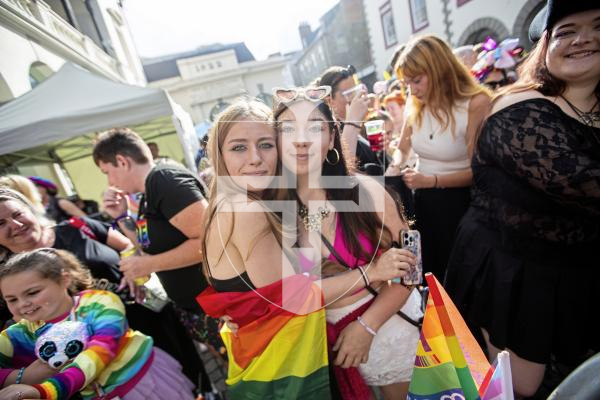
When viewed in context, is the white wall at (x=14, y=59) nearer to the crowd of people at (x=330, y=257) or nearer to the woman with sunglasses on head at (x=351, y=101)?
the crowd of people at (x=330, y=257)

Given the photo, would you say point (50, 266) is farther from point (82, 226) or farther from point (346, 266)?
point (346, 266)

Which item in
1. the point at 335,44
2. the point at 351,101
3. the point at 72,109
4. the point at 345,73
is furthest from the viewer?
the point at 72,109

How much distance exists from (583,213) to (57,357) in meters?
2.30

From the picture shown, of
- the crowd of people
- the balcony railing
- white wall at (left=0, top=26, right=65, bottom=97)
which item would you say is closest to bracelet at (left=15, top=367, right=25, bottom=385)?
the crowd of people

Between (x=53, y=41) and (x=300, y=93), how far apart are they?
567cm

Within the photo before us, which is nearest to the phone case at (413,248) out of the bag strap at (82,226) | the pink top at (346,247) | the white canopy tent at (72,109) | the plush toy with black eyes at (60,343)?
the pink top at (346,247)

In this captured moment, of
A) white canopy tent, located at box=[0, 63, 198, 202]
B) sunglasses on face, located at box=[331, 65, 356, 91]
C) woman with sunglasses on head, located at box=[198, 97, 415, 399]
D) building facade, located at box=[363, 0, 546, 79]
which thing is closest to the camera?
woman with sunglasses on head, located at box=[198, 97, 415, 399]

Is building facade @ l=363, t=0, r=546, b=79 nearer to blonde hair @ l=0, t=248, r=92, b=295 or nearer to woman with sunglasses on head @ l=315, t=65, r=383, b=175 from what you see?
woman with sunglasses on head @ l=315, t=65, r=383, b=175

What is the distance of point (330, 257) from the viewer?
3.52ft

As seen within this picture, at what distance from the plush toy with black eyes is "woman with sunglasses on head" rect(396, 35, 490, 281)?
6.71ft

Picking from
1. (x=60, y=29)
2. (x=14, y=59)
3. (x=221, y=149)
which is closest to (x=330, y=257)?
(x=221, y=149)

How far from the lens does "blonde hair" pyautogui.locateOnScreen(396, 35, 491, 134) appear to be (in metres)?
1.80

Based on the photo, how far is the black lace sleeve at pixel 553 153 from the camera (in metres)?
1.01

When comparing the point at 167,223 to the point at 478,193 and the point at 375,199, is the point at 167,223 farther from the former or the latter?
the point at 478,193
